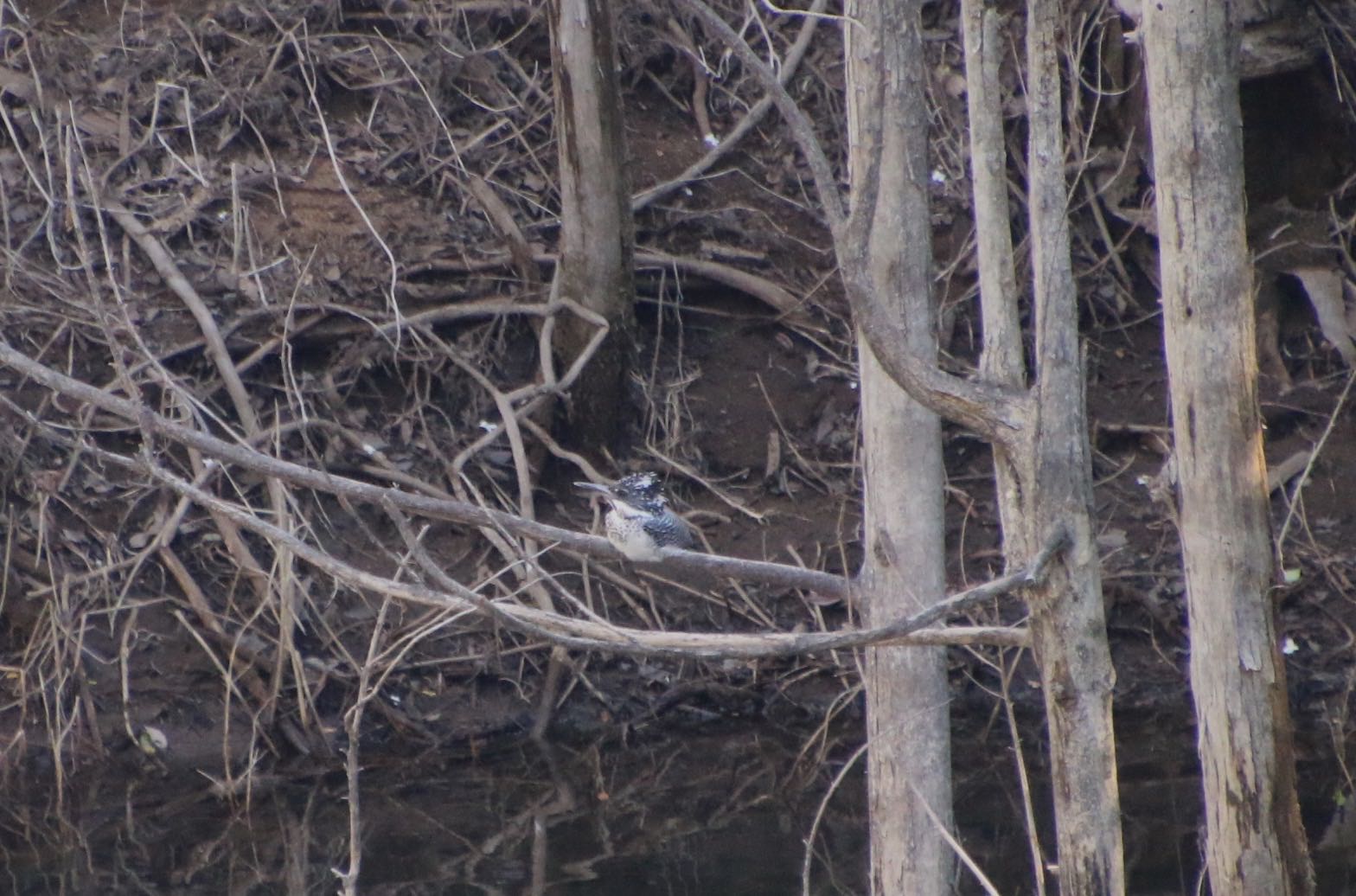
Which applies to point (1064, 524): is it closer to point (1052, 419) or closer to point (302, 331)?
point (1052, 419)

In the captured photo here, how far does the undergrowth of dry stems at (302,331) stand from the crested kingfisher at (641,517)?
195cm

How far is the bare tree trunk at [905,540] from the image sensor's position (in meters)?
4.12

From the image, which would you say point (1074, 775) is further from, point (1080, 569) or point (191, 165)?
point (191, 165)

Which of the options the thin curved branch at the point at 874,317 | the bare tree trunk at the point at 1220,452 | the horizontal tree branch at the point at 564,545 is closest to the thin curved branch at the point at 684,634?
the horizontal tree branch at the point at 564,545

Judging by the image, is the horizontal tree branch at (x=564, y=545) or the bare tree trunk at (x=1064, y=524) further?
the bare tree trunk at (x=1064, y=524)

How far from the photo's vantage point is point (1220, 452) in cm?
426

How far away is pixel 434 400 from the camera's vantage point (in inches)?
317

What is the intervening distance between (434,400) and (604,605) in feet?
4.55

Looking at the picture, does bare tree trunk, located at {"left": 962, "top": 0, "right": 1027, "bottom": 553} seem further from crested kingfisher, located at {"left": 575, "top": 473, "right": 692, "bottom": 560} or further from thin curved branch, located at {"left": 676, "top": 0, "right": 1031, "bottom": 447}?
crested kingfisher, located at {"left": 575, "top": 473, "right": 692, "bottom": 560}

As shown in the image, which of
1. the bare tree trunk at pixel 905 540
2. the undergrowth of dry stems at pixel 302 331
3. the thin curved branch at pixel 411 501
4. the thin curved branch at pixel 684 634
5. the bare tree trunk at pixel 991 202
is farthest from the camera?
the undergrowth of dry stems at pixel 302 331

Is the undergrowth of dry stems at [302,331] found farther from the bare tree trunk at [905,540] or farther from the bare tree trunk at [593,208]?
the bare tree trunk at [905,540]

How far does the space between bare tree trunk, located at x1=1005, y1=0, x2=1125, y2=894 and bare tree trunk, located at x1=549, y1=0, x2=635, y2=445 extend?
396 centimetres

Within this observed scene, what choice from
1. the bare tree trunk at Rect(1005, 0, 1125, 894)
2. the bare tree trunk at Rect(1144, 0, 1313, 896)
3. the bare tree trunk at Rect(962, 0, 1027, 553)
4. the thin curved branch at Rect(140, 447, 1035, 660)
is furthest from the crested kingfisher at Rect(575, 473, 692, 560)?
the bare tree trunk at Rect(1144, 0, 1313, 896)

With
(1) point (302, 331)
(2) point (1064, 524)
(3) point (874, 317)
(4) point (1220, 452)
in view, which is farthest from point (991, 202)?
(1) point (302, 331)
